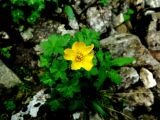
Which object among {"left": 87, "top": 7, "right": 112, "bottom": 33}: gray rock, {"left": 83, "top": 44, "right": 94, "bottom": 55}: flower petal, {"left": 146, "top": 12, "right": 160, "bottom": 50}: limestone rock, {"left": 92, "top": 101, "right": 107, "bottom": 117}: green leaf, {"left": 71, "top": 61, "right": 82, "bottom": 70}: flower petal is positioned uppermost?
{"left": 87, "top": 7, "right": 112, "bottom": 33}: gray rock

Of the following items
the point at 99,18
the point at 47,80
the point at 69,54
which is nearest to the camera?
the point at 69,54

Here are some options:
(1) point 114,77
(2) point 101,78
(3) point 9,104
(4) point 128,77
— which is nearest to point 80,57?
(2) point 101,78

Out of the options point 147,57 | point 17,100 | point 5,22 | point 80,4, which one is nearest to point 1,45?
point 5,22

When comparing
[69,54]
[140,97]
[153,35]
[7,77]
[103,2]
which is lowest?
[140,97]

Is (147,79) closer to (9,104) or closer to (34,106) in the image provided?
(34,106)

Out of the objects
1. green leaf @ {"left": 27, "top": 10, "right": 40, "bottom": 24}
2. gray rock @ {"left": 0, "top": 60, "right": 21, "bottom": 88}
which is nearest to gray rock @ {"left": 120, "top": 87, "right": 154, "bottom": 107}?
gray rock @ {"left": 0, "top": 60, "right": 21, "bottom": 88}

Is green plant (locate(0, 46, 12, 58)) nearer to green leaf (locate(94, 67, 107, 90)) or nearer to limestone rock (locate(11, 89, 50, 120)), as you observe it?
limestone rock (locate(11, 89, 50, 120))

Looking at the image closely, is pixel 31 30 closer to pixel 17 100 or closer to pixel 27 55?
pixel 27 55
